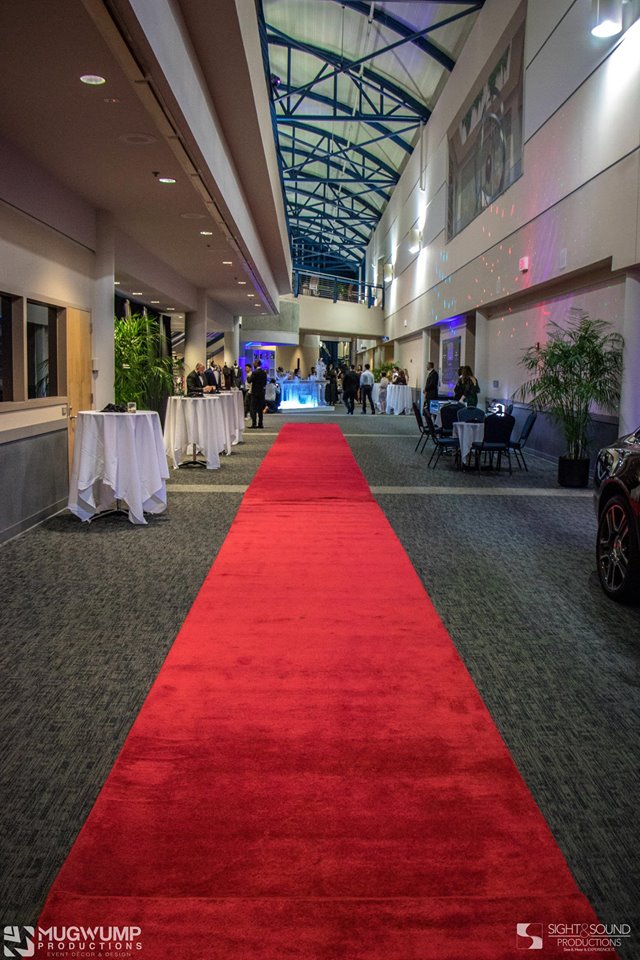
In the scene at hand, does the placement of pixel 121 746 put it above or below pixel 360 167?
below

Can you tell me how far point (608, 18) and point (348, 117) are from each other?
610 inches

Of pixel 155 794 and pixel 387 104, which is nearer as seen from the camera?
pixel 155 794

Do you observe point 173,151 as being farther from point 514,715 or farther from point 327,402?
point 327,402

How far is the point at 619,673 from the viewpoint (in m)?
3.60

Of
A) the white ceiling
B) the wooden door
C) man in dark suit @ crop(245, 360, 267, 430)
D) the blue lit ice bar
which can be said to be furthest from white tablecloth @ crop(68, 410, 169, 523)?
the blue lit ice bar

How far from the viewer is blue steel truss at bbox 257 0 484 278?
18.6 metres

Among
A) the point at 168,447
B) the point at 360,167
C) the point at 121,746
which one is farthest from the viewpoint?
the point at 360,167

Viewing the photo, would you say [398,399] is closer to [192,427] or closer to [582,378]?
[192,427]

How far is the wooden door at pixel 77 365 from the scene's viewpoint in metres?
8.20

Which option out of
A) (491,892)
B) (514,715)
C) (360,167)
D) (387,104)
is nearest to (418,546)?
(514,715)

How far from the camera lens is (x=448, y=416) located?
12.2m

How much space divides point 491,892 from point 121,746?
55.1 inches

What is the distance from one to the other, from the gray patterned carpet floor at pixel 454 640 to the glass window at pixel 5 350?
1.20m

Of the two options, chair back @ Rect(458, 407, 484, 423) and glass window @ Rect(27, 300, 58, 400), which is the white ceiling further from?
chair back @ Rect(458, 407, 484, 423)
